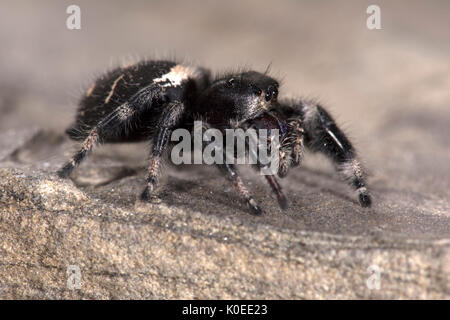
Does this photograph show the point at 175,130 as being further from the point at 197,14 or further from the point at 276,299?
the point at 197,14

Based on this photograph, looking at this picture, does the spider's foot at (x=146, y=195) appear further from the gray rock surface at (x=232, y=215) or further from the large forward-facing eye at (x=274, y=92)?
the large forward-facing eye at (x=274, y=92)

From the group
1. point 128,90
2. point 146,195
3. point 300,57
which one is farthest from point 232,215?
point 300,57

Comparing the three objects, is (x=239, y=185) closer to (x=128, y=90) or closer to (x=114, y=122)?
(x=114, y=122)

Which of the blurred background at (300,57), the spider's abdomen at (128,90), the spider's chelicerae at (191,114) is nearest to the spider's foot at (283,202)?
the spider's chelicerae at (191,114)

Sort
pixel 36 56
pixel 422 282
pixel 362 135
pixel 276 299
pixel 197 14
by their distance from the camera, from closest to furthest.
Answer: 1. pixel 422 282
2. pixel 276 299
3. pixel 362 135
4. pixel 36 56
5. pixel 197 14

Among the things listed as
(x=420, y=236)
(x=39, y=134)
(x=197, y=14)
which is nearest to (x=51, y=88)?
(x=39, y=134)

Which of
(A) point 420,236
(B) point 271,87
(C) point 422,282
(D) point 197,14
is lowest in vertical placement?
(C) point 422,282
